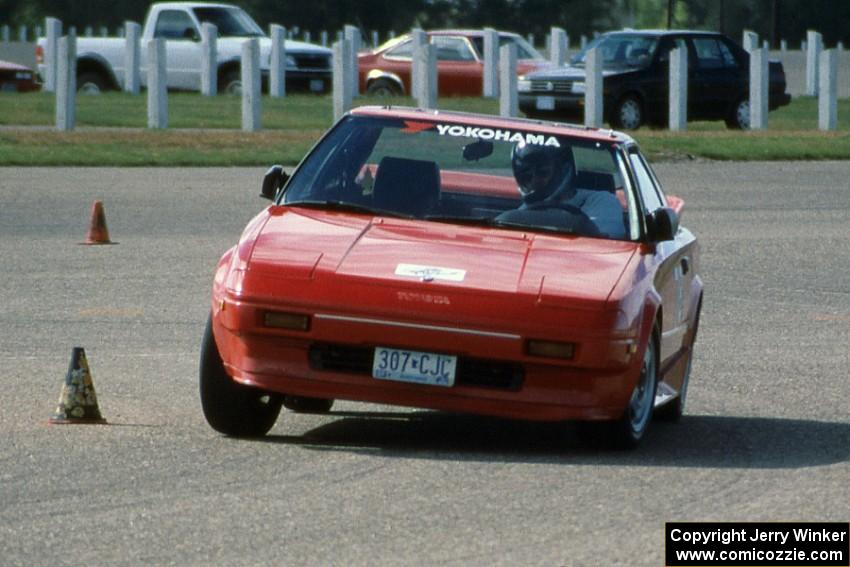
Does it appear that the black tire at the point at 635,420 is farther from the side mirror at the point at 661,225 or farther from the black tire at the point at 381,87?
the black tire at the point at 381,87

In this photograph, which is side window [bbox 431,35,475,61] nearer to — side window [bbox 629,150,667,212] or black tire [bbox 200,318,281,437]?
side window [bbox 629,150,667,212]

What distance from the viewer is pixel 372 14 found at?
70562 mm

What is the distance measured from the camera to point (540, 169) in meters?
8.88

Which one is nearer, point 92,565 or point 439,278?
point 92,565

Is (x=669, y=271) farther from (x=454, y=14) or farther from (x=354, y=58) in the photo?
(x=454, y=14)

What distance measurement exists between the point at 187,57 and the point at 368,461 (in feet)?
107

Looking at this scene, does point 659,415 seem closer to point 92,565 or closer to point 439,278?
point 439,278

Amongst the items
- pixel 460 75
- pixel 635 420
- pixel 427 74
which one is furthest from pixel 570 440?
pixel 460 75

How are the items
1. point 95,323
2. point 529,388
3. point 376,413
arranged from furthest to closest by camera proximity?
point 95,323 → point 376,413 → point 529,388

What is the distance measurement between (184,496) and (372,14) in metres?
64.5

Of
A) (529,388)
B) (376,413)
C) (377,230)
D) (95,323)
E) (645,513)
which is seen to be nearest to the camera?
(645,513)

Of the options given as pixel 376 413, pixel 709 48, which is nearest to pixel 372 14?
pixel 709 48

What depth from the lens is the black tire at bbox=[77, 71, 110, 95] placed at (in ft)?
128

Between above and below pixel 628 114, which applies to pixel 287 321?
above
